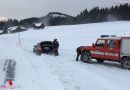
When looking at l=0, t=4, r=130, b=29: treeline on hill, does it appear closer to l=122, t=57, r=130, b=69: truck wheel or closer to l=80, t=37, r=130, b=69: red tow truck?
l=80, t=37, r=130, b=69: red tow truck

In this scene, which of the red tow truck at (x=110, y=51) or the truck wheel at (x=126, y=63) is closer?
the truck wheel at (x=126, y=63)

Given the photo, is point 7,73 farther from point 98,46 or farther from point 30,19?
point 30,19

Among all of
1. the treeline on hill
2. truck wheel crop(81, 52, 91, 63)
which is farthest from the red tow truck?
the treeline on hill

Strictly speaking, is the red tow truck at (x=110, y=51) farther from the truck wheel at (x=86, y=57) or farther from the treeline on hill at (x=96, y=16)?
the treeline on hill at (x=96, y=16)

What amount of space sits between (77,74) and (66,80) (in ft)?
6.46

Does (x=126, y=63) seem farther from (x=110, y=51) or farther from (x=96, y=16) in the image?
(x=96, y=16)

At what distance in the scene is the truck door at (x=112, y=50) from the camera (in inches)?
842

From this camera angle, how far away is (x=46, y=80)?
15.4 m

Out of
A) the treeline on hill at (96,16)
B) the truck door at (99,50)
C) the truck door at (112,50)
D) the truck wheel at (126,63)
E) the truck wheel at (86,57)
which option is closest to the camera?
the truck wheel at (126,63)

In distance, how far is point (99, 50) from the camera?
23.0m

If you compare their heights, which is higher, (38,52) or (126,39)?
(126,39)

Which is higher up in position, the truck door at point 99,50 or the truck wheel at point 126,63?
the truck door at point 99,50

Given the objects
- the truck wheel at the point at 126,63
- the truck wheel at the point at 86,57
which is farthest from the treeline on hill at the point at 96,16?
the truck wheel at the point at 126,63

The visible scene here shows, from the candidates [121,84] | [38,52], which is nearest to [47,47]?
[38,52]
